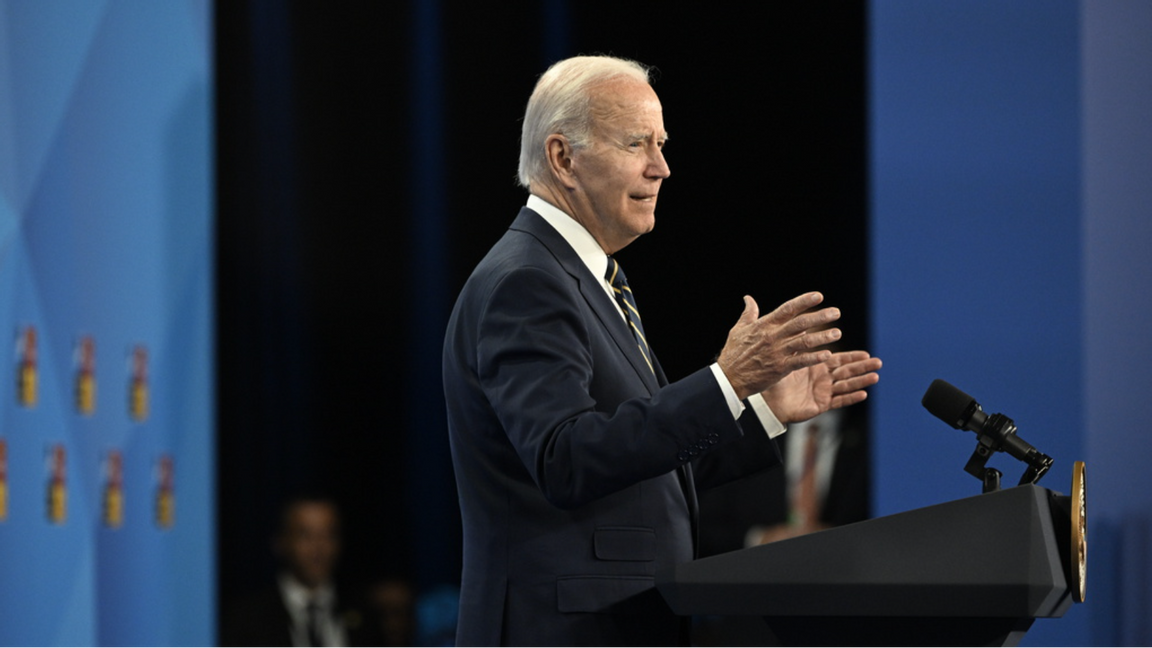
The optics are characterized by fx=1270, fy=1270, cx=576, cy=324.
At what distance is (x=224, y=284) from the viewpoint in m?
5.13

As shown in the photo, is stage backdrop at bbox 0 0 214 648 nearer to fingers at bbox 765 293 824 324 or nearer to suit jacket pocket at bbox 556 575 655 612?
suit jacket pocket at bbox 556 575 655 612

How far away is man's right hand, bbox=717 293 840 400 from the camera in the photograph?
4.33ft

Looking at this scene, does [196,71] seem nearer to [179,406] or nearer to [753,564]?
[179,406]

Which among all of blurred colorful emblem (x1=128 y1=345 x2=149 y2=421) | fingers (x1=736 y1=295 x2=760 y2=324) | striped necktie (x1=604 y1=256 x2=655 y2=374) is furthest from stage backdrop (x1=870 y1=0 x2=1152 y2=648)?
blurred colorful emblem (x1=128 y1=345 x2=149 y2=421)

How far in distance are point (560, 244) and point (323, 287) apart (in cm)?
379

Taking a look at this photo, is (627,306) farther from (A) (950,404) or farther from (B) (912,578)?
(B) (912,578)

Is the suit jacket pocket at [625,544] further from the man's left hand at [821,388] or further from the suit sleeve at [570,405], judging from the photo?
the man's left hand at [821,388]

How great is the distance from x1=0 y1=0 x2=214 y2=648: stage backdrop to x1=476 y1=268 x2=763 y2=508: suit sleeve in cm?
258

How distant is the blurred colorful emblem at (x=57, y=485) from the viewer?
374 cm

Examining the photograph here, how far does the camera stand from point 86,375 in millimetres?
3955

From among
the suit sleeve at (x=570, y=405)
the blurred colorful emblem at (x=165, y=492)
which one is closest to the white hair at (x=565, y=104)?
the suit sleeve at (x=570, y=405)

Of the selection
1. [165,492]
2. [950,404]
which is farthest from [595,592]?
[165,492]

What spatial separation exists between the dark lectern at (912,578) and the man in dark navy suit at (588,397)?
149 mm

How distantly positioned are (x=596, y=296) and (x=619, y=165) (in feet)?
0.63
